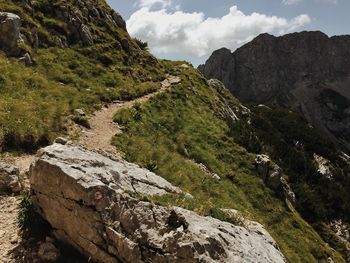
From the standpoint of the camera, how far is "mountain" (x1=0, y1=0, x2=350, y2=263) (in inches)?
441

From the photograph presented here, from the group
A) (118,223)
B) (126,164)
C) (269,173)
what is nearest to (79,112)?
(126,164)

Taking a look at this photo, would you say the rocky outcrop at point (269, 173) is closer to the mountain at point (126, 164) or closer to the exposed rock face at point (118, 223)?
the mountain at point (126, 164)

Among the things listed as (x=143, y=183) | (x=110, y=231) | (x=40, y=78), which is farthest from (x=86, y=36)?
Result: (x=110, y=231)

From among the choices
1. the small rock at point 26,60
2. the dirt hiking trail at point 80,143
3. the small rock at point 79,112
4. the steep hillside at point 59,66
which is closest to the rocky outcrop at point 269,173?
the dirt hiking trail at point 80,143

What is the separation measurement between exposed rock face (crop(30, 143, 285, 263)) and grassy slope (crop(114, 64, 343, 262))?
10.8 metres

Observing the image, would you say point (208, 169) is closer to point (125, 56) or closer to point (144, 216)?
point (144, 216)

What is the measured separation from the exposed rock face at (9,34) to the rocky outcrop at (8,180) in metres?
18.8

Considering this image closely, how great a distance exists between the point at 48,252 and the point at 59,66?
25.7m

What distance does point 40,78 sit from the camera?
28.7 m

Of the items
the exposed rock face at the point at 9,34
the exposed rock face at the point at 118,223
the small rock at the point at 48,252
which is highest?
the exposed rock face at the point at 9,34

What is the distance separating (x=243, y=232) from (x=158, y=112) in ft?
79.6

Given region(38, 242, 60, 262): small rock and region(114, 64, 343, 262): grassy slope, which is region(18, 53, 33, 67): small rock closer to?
region(114, 64, 343, 262): grassy slope

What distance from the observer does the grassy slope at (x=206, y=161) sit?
84.5 ft

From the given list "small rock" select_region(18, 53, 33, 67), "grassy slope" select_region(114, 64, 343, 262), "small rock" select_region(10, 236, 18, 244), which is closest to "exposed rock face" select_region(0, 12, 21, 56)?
"small rock" select_region(18, 53, 33, 67)
